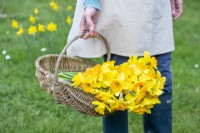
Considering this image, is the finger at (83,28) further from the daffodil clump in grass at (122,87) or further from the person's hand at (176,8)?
the person's hand at (176,8)

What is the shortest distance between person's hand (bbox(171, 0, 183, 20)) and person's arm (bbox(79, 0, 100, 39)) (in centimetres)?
50

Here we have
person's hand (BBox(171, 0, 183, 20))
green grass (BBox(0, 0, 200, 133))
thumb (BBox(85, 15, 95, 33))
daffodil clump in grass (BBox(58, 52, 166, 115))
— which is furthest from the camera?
green grass (BBox(0, 0, 200, 133))

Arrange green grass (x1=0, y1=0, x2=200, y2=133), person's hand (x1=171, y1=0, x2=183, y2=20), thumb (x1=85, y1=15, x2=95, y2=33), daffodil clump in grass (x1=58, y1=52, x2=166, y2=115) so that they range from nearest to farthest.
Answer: daffodil clump in grass (x1=58, y1=52, x2=166, y2=115), thumb (x1=85, y1=15, x2=95, y2=33), person's hand (x1=171, y1=0, x2=183, y2=20), green grass (x1=0, y1=0, x2=200, y2=133)

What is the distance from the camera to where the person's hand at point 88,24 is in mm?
2021

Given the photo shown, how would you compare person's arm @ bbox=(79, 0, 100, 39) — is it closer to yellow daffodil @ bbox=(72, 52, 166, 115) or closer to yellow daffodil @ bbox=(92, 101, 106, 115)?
yellow daffodil @ bbox=(72, 52, 166, 115)

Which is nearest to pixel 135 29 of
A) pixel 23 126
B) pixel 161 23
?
pixel 161 23

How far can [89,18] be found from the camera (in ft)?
6.67

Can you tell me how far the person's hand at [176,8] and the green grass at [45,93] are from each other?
0.89m

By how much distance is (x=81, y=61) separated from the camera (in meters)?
2.41

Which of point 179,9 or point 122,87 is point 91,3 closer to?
point 122,87

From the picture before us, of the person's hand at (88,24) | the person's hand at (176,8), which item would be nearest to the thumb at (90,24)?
the person's hand at (88,24)

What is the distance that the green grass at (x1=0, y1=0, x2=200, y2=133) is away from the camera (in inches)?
117

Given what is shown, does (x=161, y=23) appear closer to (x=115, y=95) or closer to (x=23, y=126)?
(x=115, y=95)

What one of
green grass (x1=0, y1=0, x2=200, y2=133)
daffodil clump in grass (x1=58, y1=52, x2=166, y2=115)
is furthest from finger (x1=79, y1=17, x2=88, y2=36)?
green grass (x1=0, y1=0, x2=200, y2=133)
